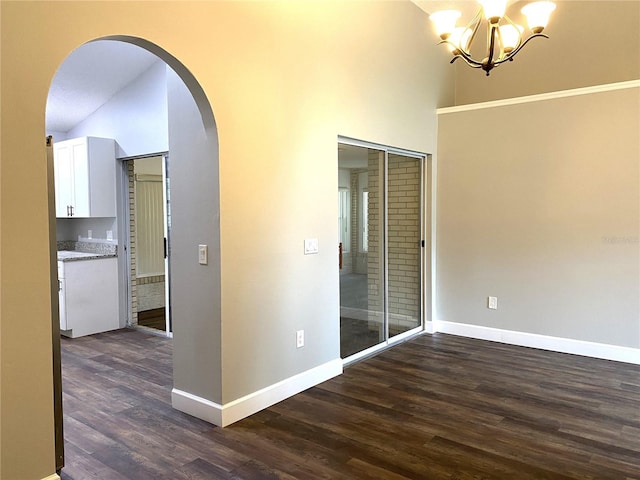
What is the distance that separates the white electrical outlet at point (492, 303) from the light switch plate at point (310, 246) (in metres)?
2.34

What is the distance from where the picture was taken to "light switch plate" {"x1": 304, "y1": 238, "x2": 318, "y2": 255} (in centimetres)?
357

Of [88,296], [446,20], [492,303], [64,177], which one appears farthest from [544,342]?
[64,177]

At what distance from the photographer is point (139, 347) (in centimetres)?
483

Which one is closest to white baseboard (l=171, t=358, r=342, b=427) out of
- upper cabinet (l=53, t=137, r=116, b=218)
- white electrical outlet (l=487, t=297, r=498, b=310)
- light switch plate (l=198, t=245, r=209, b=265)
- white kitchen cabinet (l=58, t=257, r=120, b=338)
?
light switch plate (l=198, t=245, r=209, b=265)

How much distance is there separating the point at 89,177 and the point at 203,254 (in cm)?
322

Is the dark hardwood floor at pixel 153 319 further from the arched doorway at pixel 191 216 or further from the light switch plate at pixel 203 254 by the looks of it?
the light switch plate at pixel 203 254

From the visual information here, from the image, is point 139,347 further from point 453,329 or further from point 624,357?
point 624,357

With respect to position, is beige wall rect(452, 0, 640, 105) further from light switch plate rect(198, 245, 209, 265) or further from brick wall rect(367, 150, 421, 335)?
light switch plate rect(198, 245, 209, 265)

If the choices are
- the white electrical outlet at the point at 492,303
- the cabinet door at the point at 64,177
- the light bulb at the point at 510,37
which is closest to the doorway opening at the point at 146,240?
the cabinet door at the point at 64,177

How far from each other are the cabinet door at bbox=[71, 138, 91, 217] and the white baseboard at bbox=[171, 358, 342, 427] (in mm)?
3232

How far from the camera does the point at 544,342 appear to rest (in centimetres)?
468

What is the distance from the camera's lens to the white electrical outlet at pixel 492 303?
4949mm

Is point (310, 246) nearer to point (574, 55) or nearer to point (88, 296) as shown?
point (88, 296)

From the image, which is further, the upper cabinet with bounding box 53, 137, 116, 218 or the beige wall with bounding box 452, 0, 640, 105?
the upper cabinet with bounding box 53, 137, 116, 218
